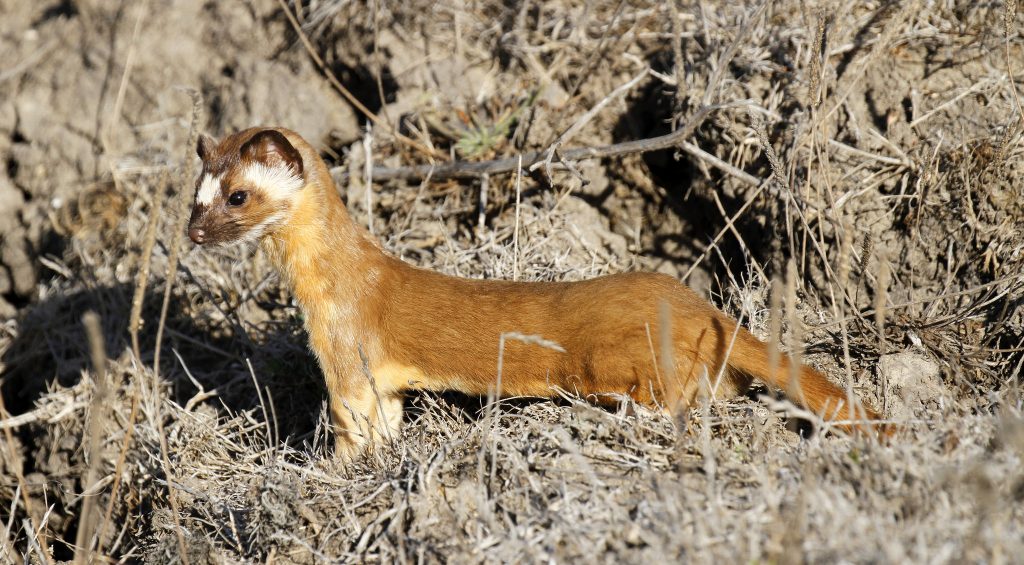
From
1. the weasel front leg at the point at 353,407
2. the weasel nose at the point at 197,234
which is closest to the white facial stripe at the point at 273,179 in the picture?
the weasel nose at the point at 197,234

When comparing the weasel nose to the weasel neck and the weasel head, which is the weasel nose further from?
the weasel neck

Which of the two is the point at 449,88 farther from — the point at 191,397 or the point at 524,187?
the point at 191,397

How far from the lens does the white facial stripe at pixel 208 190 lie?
377cm

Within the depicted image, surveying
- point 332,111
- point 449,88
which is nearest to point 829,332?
point 449,88

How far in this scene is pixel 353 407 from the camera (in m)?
3.86

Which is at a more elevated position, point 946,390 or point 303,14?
point 303,14

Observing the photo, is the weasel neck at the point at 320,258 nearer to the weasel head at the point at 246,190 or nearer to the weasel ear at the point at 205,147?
the weasel head at the point at 246,190

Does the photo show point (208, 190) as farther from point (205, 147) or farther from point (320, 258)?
point (320, 258)

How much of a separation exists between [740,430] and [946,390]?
104 centimetres

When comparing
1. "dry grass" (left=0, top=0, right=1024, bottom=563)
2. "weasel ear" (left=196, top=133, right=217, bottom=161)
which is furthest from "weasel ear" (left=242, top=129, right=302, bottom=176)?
"dry grass" (left=0, top=0, right=1024, bottom=563)

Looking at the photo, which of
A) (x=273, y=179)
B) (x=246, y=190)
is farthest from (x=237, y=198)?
(x=273, y=179)

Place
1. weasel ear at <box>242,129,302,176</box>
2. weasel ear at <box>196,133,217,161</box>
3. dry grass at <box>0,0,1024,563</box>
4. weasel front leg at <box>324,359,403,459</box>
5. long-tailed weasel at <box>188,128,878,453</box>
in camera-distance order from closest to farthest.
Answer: dry grass at <box>0,0,1024,563</box>, long-tailed weasel at <box>188,128,878,453</box>, weasel ear at <box>242,129,302,176</box>, weasel front leg at <box>324,359,403,459</box>, weasel ear at <box>196,133,217,161</box>

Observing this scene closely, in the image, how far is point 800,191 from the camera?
4258 millimetres

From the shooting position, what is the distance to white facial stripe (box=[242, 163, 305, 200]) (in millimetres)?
3750
